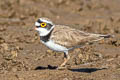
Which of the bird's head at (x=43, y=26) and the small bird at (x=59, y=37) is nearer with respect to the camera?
the small bird at (x=59, y=37)

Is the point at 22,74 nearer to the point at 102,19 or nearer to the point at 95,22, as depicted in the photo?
the point at 95,22

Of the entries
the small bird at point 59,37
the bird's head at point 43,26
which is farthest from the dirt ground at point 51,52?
the bird's head at point 43,26

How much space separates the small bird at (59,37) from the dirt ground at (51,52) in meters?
0.57

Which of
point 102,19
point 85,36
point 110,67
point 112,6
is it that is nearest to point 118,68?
point 110,67

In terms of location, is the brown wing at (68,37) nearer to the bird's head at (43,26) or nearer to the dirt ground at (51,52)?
the bird's head at (43,26)

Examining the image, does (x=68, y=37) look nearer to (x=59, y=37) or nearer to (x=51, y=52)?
(x=59, y=37)

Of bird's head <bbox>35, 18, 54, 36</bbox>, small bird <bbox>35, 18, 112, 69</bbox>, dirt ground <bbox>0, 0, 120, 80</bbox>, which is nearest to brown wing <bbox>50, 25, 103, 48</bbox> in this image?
small bird <bbox>35, 18, 112, 69</bbox>

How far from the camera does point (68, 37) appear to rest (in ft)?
27.3

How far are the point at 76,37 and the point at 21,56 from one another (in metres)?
2.25

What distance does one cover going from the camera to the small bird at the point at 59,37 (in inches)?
320

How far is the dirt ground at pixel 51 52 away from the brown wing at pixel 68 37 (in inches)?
25.1

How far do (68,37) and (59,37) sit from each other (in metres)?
0.23

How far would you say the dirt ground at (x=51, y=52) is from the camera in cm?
817

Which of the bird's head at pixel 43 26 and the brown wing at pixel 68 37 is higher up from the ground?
the bird's head at pixel 43 26
